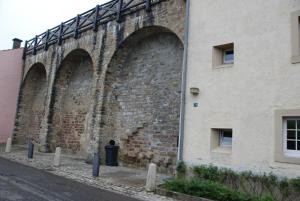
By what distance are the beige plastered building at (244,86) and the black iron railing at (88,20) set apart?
3625 millimetres

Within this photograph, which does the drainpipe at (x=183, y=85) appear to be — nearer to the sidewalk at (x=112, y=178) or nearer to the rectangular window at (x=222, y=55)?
the rectangular window at (x=222, y=55)

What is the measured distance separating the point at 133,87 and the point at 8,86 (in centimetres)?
1139

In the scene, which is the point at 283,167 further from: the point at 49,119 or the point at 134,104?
the point at 49,119

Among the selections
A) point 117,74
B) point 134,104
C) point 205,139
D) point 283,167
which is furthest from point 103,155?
point 283,167

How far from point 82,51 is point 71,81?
2.21 meters

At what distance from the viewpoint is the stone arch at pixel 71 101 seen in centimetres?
1576

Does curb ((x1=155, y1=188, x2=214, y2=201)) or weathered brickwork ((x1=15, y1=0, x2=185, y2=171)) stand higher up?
weathered brickwork ((x1=15, y1=0, x2=185, y2=171))

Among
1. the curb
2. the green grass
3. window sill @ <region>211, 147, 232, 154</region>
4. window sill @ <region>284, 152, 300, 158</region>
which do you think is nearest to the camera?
the green grass

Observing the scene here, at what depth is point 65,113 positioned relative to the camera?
667 inches

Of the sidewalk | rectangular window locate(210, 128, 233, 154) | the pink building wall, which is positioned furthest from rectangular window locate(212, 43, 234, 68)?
the pink building wall

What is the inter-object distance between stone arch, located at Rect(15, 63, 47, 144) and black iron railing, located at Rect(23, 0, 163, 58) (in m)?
1.62

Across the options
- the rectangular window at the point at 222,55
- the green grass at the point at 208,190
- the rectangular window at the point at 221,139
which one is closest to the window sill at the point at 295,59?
the rectangular window at the point at 222,55

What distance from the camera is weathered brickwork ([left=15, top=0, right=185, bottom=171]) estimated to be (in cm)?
1101

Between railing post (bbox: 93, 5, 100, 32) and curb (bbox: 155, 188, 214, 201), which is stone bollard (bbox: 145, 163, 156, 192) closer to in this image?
curb (bbox: 155, 188, 214, 201)
